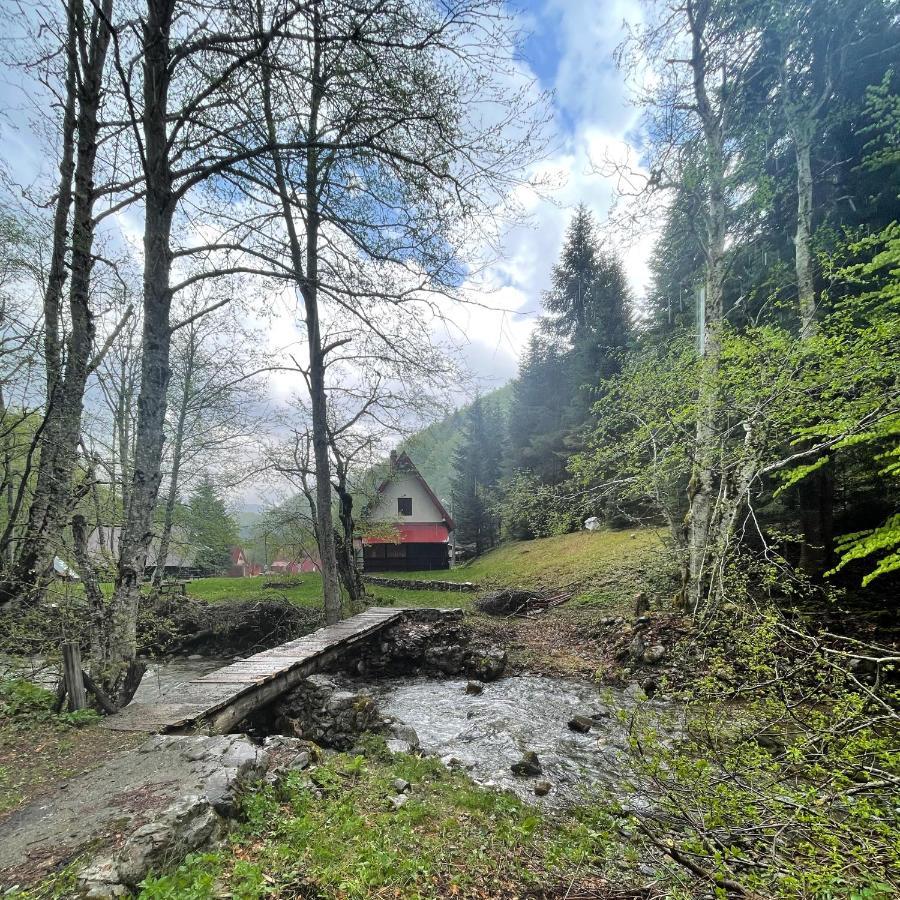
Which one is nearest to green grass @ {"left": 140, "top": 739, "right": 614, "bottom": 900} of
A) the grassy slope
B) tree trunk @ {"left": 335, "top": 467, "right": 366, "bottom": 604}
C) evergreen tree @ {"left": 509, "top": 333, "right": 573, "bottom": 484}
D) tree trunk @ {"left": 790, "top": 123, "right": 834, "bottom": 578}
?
tree trunk @ {"left": 790, "top": 123, "right": 834, "bottom": 578}

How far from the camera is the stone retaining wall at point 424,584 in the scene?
18.1 m

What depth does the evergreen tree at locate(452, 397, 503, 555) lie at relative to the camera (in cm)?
3003

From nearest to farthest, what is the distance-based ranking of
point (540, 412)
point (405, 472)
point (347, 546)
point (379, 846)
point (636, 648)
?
point (379, 846), point (636, 648), point (347, 546), point (405, 472), point (540, 412)

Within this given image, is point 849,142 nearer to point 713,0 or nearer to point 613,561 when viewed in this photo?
point 713,0

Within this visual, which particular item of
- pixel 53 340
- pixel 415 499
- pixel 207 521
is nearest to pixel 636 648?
pixel 53 340

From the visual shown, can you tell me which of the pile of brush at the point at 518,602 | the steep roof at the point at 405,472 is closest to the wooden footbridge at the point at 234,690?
the pile of brush at the point at 518,602

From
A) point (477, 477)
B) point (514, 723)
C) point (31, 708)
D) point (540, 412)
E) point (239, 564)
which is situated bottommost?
point (514, 723)

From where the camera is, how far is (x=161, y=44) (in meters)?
4.63

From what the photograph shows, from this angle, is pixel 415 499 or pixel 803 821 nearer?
pixel 803 821

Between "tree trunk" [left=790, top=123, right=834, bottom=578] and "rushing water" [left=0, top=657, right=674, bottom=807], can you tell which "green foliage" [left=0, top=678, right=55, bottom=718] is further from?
"tree trunk" [left=790, top=123, right=834, bottom=578]

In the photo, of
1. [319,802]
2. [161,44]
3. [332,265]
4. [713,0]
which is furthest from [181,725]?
[713,0]

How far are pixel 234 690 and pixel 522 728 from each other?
13.1 feet

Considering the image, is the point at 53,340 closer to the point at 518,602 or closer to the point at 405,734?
the point at 405,734

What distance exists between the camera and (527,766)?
495cm
